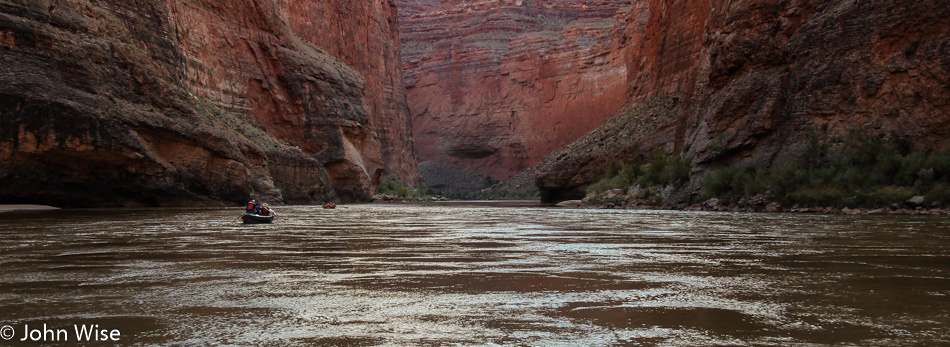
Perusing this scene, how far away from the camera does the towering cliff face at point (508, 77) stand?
103750 millimetres

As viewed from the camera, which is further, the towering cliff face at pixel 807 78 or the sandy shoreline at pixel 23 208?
the sandy shoreline at pixel 23 208

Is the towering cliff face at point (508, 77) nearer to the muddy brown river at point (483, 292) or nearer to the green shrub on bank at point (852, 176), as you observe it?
the green shrub on bank at point (852, 176)

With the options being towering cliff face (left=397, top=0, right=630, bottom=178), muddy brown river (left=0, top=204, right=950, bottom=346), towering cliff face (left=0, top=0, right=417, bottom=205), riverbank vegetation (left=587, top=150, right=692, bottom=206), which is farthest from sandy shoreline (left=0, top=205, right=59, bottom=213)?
towering cliff face (left=397, top=0, right=630, bottom=178)

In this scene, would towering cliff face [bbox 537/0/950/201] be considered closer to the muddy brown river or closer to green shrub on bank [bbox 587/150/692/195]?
green shrub on bank [bbox 587/150/692/195]

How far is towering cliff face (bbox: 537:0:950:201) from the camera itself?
26406mm

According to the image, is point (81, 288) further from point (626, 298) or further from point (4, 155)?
point (4, 155)

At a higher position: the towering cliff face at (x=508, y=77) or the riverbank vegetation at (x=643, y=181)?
the towering cliff face at (x=508, y=77)

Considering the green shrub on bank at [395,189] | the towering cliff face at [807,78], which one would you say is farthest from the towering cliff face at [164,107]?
the towering cliff face at [807,78]

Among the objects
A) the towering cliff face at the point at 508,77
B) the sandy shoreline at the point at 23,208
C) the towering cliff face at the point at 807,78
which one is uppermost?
the towering cliff face at the point at 508,77

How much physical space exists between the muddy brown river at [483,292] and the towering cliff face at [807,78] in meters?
16.2

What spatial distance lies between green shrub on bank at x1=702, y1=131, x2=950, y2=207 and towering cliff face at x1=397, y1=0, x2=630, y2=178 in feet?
219

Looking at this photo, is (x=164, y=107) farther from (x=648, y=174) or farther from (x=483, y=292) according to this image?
(x=483, y=292)

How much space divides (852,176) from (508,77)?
93765 millimetres

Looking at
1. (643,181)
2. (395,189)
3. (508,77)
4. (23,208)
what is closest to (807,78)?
(643,181)
